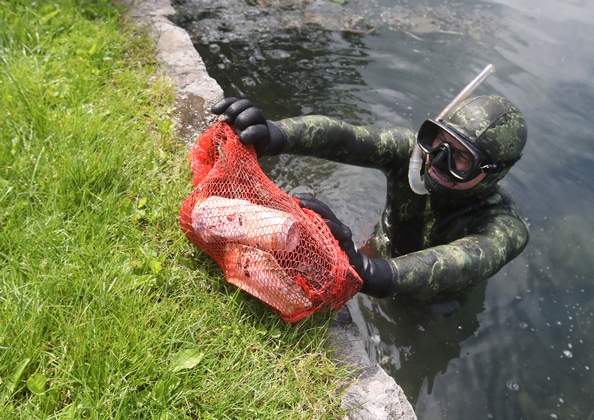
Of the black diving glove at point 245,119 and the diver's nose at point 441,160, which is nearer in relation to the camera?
the black diving glove at point 245,119

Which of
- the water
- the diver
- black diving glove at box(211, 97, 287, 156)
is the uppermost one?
black diving glove at box(211, 97, 287, 156)

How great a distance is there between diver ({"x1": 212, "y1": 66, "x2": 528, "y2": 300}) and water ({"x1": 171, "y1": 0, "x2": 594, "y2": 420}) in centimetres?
73

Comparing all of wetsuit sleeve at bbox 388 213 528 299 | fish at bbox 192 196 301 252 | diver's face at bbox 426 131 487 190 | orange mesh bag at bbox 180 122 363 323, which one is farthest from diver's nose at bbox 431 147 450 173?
fish at bbox 192 196 301 252

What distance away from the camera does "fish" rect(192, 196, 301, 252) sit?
2145mm

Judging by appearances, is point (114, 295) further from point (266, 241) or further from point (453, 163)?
point (453, 163)

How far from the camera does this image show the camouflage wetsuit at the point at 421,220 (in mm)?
2568

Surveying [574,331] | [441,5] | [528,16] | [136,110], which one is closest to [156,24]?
[136,110]

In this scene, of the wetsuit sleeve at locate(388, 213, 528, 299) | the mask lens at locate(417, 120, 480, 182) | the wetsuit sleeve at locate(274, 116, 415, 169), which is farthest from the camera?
the wetsuit sleeve at locate(274, 116, 415, 169)

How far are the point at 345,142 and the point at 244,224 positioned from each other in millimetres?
1206

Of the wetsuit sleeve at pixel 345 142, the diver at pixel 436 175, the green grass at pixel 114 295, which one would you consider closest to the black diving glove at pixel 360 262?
the diver at pixel 436 175

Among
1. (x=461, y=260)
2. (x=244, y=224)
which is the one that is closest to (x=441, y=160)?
(x=461, y=260)

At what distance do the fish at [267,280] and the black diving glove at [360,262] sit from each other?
31 centimetres

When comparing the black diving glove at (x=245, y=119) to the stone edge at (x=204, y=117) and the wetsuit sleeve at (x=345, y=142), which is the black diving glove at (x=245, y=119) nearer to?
the wetsuit sleeve at (x=345, y=142)

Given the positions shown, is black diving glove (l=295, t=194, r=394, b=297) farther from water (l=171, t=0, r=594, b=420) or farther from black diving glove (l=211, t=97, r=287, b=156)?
water (l=171, t=0, r=594, b=420)
